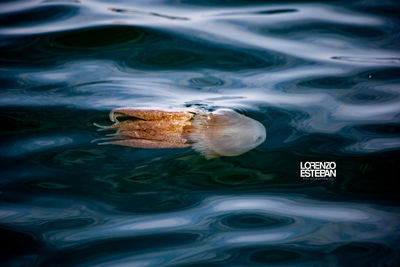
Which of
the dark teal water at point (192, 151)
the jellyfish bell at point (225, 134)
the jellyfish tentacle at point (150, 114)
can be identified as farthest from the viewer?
the jellyfish tentacle at point (150, 114)

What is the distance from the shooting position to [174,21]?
413cm

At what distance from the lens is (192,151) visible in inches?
90.4

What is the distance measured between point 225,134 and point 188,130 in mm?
232

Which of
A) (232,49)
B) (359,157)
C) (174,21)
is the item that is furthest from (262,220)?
(174,21)

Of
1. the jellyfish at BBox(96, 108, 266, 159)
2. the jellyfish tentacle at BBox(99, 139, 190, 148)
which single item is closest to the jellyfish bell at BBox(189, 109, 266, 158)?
the jellyfish at BBox(96, 108, 266, 159)

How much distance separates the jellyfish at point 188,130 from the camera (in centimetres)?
232

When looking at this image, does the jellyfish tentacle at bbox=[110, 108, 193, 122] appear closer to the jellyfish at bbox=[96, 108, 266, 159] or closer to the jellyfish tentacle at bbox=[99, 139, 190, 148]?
the jellyfish at bbox=[96, 108, 266, 159]

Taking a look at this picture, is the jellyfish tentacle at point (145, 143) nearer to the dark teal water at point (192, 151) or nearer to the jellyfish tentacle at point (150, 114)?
the dark teal water at point (192, 151)

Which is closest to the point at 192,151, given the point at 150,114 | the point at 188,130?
the point at 188,130

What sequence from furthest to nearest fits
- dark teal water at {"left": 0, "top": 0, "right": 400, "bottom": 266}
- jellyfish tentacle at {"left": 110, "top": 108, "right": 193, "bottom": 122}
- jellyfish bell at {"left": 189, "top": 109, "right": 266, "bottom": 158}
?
jellyfish tentacle at {"left": 110, "top": 108, "right": 193, "bottom": 122}
jellyfish bell at {"left": 189, "top": 109, "right": 266, "bottom": 158}
dark teal water at {"left": 0, "top": 0, "right": 400, "bottom": 266}

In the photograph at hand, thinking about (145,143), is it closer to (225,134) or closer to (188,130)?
(188,130)

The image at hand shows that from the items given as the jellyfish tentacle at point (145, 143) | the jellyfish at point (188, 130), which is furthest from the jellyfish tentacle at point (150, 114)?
the jellyfish tentacle at point (145, 143)

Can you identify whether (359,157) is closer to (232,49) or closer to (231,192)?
(231,192)

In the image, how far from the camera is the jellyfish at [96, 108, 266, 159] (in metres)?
2.32
